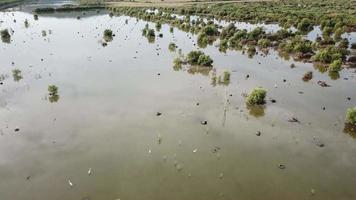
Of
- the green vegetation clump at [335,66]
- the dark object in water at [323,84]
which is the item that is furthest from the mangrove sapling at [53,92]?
the green vegetation clump at [335,66]

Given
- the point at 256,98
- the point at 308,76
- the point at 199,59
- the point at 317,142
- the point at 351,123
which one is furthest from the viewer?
the point at 199,59

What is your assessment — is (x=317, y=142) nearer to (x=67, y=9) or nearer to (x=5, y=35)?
(x=5, y=35)

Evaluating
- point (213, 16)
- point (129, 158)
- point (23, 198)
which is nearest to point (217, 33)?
point (213, 16)

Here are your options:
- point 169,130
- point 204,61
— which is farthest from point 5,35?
point 169,130

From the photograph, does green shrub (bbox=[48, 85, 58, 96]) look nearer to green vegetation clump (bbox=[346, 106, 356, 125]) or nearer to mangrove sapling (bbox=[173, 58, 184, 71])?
mangrove sapling (bbox=[173, 58, 184, 71])

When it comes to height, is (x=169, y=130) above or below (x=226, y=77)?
A: below

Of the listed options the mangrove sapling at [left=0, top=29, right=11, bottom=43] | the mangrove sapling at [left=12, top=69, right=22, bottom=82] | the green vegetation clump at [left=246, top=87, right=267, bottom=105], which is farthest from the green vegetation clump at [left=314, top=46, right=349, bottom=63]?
the mangrove sapling at [left=0, top=29, right=11, bottom=43]
